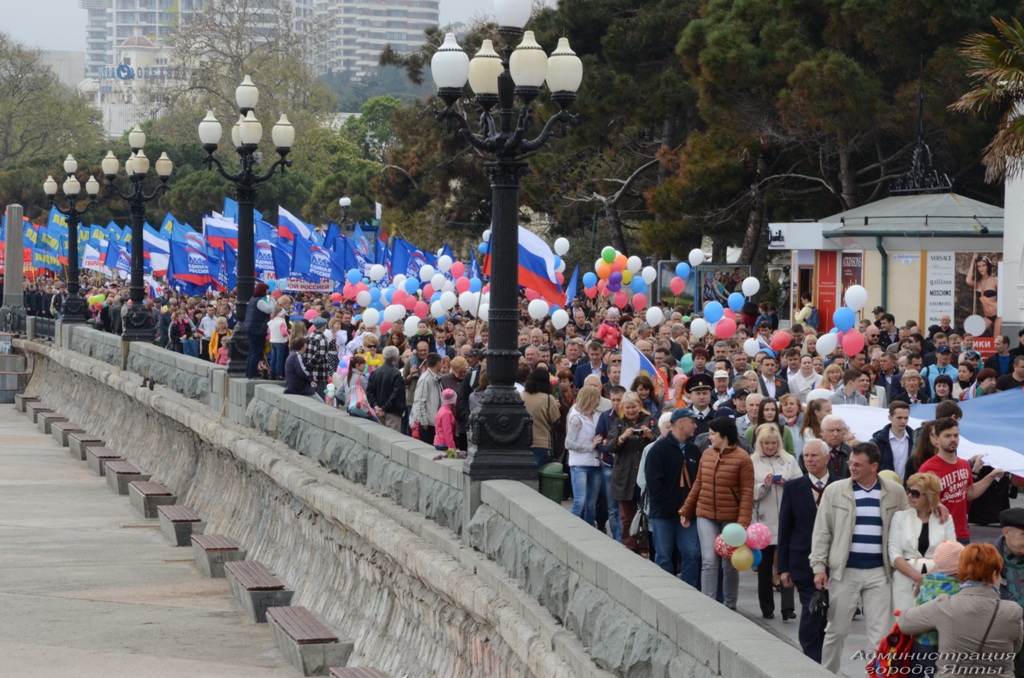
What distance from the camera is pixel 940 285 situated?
25125 millimetres

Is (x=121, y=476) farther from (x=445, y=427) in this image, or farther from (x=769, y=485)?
(x=769, y=485)

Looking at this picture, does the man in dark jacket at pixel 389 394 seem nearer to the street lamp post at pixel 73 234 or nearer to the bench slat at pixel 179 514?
the bench slat at pixel 179 514

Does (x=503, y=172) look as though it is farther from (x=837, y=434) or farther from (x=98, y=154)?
(x=98, y=154)

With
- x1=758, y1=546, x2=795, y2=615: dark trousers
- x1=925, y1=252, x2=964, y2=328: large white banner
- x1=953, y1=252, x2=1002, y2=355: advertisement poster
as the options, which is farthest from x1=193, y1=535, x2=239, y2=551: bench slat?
x1=953, y1=252, x2=1002, y2=355: advertisement poster

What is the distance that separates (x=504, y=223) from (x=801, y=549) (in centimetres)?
273

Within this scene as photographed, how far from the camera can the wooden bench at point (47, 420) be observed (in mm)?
32656

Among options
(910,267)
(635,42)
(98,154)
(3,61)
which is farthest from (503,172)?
(3,61)

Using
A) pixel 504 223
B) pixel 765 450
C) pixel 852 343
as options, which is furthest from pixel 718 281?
pixel 504 223

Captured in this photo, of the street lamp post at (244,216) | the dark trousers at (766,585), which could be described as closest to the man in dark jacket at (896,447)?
the dark trousers at (766,585)

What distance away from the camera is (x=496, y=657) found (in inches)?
370

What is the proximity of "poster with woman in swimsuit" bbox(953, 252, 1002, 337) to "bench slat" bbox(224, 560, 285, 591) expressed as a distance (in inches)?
513

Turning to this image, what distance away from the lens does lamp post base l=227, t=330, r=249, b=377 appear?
19422 millimetres

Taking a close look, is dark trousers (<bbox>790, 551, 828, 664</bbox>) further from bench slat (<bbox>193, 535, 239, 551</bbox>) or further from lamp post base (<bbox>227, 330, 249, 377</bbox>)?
lamp post base (<bbox>227, 330, 249, 377</bbox>)

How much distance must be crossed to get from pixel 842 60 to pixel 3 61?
7182cm
